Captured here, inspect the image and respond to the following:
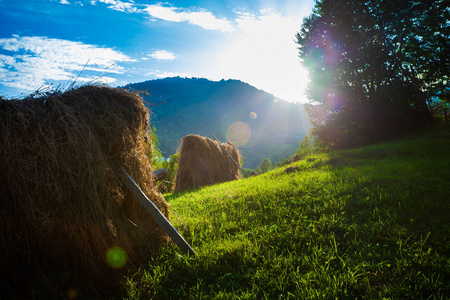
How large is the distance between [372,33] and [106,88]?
76.9ft

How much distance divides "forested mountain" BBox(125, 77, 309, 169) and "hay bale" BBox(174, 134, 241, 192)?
247ft

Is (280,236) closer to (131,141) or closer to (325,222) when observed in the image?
(325,222)

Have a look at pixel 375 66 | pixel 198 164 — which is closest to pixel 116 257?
pixel 198 164

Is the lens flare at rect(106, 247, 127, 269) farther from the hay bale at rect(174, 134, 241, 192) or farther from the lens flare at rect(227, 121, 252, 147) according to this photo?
the lens flare at rect(227, 121, 252, 147)

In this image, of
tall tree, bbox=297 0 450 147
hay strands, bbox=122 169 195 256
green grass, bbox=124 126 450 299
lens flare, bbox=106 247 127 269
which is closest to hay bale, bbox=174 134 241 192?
green grass, bbox=124 126 450 299

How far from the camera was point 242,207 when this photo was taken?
539cm

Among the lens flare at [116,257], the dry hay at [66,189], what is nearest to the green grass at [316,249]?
the lens flare at [116,257]

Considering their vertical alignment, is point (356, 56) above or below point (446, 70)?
above

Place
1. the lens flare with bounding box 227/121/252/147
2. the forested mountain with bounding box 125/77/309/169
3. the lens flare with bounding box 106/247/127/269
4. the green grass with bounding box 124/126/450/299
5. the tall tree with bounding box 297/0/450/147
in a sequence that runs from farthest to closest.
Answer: the lens flare with bounding box 227/121/252/147, the forested mountain with bounding box 125/77/309/169, the tall tree with bounding box 297/0/450/147, the lens flare with bounding box 106/247/127/269, the green grass with bounding box 124/126/450/299

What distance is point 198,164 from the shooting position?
13.1 meters

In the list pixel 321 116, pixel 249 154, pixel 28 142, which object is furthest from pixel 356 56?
pixel 249 154

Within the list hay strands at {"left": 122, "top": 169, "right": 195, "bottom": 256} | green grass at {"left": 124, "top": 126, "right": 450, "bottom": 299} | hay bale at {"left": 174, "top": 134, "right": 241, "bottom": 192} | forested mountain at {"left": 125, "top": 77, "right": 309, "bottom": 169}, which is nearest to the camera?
green grass at {"left": 124, "top": 126, "right": 450, "bottom": 299}

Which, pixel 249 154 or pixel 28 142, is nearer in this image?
pixel 28 142

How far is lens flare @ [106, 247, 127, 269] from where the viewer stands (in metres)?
3.13
